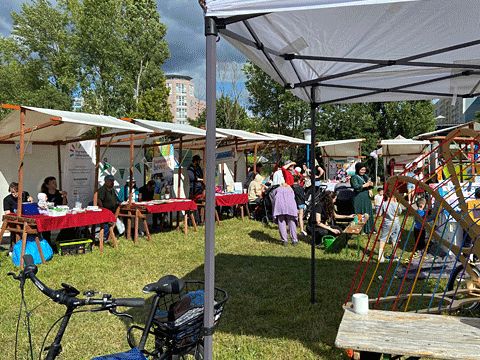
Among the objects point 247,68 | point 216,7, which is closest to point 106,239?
point 216,7

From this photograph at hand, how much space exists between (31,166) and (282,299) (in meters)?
6.95

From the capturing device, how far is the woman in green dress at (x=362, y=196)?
9023mm

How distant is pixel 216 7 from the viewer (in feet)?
7.12

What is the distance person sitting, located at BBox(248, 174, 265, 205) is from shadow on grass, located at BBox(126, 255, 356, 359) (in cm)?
548

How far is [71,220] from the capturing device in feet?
24.5

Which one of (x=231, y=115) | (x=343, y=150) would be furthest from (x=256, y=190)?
(x=231, y=115)

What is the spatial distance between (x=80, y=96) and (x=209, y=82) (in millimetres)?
32384

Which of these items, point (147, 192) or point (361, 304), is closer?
point (361, 304)

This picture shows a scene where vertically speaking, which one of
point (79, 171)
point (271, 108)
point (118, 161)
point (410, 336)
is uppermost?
point (271, 108)

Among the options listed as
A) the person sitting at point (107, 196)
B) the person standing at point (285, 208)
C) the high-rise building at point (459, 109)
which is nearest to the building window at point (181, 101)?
the high-rise building at point (459, 109)

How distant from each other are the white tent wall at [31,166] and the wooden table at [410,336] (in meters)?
8.52

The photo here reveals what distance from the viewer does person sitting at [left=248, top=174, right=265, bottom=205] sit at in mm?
13058

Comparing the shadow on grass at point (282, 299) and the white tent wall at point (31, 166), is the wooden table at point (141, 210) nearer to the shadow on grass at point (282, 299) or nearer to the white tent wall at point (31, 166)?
the white tent wall at point (31, 166)

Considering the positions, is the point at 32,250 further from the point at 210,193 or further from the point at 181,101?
the point at 181,101
